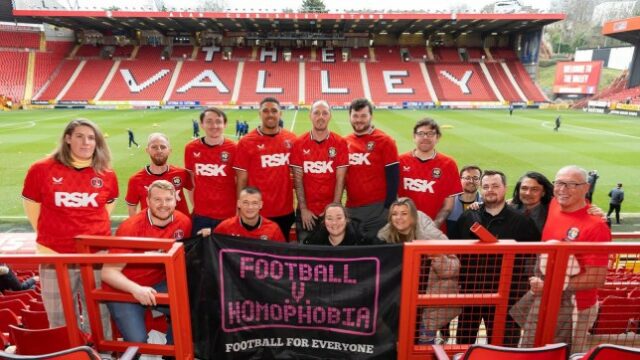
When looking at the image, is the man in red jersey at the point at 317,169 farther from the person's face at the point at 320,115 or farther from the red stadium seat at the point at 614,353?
the red stadium seat at the point at 614,353

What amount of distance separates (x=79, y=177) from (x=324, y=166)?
2637mm

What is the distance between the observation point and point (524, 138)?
23094mm

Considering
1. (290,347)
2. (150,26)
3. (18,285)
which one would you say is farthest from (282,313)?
(150,26)

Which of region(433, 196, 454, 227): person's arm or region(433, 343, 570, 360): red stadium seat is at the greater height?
region(433, 196, 454, 227): person's arm

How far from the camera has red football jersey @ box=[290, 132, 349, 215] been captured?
4996mm

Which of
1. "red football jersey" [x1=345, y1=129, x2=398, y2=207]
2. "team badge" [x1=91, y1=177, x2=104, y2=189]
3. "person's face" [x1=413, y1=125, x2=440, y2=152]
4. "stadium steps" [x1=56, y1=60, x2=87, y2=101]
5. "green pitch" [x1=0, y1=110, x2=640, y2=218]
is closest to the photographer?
"team badge" [x1=91, y1=177, x2=104, y2=189]

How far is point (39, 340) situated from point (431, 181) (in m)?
4.15

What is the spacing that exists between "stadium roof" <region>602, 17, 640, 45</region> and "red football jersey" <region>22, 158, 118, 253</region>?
5039 cm

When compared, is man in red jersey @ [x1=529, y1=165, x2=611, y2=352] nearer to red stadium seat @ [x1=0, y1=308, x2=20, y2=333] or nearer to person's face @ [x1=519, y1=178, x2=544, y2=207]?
person's face @ [x1=519, y1=178, x2=544, y2=207]

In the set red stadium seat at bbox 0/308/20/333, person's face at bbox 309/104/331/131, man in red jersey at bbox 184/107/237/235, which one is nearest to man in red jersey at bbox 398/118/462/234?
person's face at bbox 309/104/331/131

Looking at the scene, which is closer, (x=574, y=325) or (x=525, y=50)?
(x=574, y=325)

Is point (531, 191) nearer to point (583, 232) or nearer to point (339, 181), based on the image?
point (583, 232)

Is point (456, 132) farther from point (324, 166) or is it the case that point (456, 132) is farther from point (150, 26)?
point (150, 26)

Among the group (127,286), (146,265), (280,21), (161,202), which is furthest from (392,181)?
(280,21)
